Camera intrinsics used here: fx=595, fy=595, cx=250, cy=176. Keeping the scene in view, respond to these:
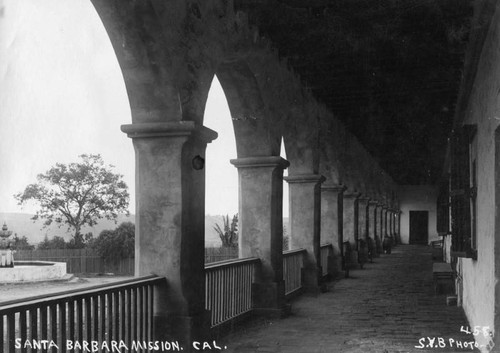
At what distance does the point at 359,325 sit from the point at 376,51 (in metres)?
3.63

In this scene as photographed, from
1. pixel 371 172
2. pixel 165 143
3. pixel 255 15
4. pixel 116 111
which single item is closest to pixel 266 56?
pixel 255 15

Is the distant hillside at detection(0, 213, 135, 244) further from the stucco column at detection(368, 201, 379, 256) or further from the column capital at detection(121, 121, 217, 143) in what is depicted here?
the column capital at detection(121, 121, 217, 143)

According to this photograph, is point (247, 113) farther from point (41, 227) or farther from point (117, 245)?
point (41, 227)

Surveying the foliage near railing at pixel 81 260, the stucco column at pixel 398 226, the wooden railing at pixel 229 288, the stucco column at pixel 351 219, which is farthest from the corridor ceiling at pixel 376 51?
the stucco column at pixel 398 226

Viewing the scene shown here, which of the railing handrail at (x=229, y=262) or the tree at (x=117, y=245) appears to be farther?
the tree at (x=117, y=245)

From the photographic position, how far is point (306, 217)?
36.3 feet

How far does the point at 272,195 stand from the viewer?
8.34 metres

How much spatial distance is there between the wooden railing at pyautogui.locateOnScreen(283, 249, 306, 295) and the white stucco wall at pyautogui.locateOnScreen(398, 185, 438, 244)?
24598mm

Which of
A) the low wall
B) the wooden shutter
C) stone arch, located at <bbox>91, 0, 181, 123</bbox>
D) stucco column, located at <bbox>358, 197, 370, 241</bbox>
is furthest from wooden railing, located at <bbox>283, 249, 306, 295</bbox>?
the low wall

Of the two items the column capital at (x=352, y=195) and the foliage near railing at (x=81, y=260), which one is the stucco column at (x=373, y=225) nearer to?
the column capital at (x=352, y=195)

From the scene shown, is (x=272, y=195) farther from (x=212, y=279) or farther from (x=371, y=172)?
(x=371, y=172)

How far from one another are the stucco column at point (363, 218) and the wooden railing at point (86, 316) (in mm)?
15059

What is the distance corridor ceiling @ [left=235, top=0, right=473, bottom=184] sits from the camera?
6.70 meters

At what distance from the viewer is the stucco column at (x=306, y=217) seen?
36.1 ft
